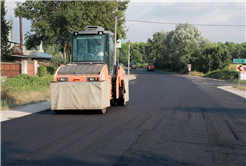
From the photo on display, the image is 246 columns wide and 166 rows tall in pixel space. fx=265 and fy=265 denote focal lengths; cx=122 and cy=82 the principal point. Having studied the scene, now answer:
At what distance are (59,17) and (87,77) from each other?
22670 millimetres

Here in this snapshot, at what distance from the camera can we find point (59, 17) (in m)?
31.0

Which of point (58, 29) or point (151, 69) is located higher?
point (58, 29)

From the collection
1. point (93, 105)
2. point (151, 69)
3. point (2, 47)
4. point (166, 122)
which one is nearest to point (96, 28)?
point (93, 105)

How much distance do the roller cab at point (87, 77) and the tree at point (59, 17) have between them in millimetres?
19166

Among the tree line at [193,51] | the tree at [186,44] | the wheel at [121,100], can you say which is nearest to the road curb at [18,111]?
the wheel at [121,100]

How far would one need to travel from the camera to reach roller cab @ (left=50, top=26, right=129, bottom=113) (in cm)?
1026

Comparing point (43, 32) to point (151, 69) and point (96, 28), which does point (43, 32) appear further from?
→ point (151, 69)

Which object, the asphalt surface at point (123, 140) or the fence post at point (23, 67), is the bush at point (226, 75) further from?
the asphalt surface at point (123, 140)

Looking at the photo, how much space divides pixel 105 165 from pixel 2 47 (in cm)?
3659

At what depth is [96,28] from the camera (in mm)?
12219

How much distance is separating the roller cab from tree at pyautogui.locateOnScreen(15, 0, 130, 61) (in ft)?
62.9

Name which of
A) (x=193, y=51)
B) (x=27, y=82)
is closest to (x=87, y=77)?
(x=27, y=82)

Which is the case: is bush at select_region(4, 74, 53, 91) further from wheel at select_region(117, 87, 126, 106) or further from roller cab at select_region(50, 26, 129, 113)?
roller cab at select_region(50, 26, 129, 113)

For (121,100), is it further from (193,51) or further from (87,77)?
(193,51)
